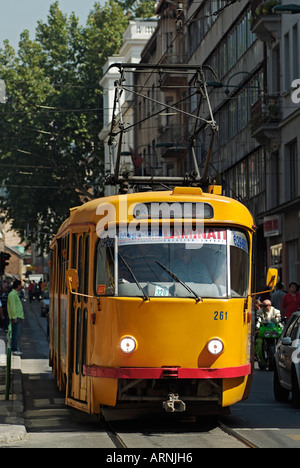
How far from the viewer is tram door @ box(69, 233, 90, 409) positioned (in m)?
13.6

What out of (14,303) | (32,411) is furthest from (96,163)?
(32,411)

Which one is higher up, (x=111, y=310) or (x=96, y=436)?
(x=111, y=310)

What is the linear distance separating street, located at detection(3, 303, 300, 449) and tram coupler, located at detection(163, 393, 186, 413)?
0.88 ft

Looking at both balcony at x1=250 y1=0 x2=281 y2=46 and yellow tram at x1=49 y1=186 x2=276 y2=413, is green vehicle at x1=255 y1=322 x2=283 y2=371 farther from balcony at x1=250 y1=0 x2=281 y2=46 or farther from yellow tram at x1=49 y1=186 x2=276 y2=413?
balcony at x1=250 y1=0 x2=281 y2=46

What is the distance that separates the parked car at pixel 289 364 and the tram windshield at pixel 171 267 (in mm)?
2676

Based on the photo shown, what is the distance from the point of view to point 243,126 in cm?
4262

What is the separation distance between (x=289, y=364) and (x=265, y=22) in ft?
75.5

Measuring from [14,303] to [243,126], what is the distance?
61.9ft

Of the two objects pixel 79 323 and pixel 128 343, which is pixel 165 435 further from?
pixel 79 323

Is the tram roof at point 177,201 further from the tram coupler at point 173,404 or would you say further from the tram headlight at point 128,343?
the tram coupler at point 173,404

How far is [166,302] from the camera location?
12.6m

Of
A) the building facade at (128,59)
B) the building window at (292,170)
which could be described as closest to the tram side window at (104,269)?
the building window at (292,170)

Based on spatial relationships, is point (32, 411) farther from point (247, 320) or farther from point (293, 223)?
point (293, 223)

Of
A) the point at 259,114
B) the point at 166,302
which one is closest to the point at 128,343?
the point at 166,302
